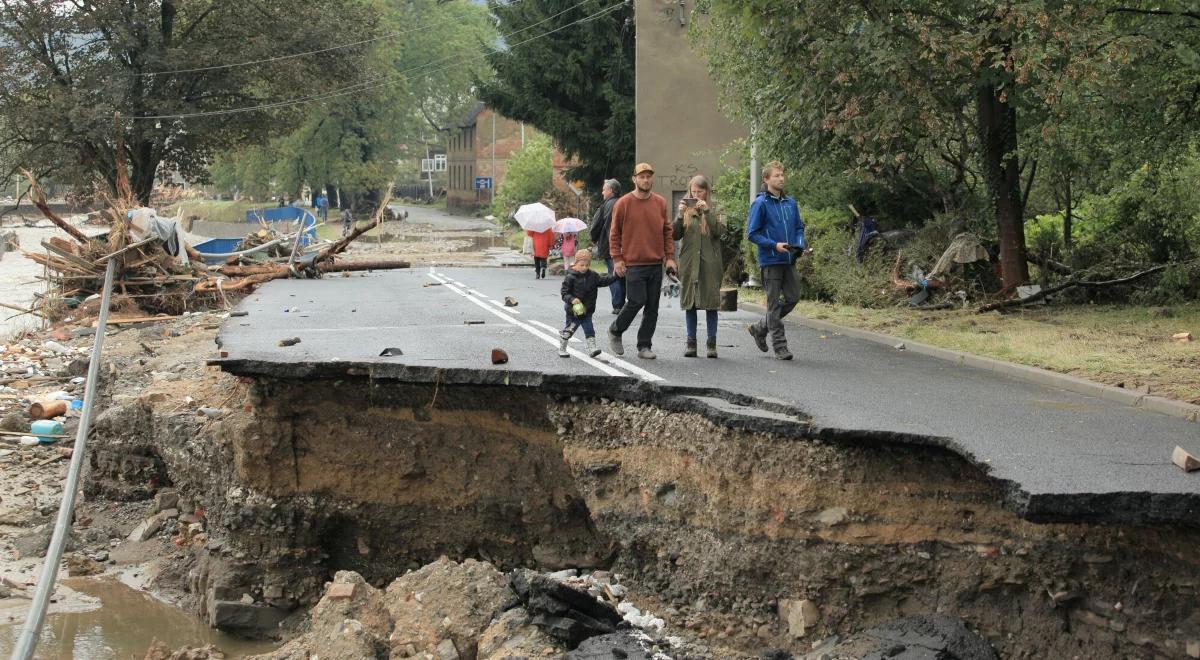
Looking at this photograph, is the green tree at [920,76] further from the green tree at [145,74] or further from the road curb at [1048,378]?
the green tree at [145,74]

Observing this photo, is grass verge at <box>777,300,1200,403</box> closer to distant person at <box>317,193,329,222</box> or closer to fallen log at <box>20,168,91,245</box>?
fallen log at <box>20,168,91,245</box>

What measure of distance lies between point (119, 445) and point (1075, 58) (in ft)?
36.6

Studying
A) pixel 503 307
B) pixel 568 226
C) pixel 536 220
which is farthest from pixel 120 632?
pixel 536 220

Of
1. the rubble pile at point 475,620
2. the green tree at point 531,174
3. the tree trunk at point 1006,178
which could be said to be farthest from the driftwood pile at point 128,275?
the green tree at point 531,174

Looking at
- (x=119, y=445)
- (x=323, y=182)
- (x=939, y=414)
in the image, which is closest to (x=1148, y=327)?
(x=939, y=414)

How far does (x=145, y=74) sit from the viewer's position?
3566cm

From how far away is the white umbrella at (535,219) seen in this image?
2588cm

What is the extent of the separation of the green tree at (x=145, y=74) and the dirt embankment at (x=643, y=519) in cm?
2659

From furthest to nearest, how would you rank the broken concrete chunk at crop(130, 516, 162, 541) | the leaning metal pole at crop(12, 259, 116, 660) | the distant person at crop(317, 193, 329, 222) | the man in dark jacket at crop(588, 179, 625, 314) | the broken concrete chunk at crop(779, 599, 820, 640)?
the distant person at crop(317, 193, 329, 222) < the man in dark jacket at crop(588, 179, 625, 314) < the broken concrete chunk at crop(130, 516, 162, 541) < the broken concrete chunk at crop(779, 599, 820, 640) < the leaning metal pole at crop(12, 259, 116, 660)

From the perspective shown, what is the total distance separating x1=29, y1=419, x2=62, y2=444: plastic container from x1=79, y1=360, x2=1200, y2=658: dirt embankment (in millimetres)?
3268

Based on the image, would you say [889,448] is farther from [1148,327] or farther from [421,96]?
[421,96]

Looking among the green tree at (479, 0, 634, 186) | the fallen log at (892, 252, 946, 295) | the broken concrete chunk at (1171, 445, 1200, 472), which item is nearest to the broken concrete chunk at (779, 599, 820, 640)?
the broken concrete chunk at (1171, 445, 1200, 472)

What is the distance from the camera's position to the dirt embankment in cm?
633

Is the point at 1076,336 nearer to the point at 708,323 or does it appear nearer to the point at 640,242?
the point at 708,323
